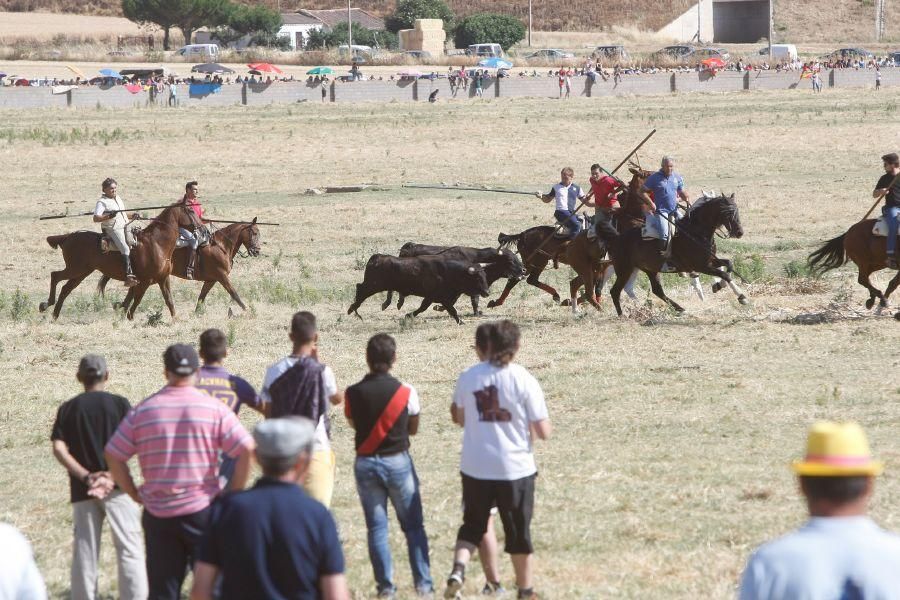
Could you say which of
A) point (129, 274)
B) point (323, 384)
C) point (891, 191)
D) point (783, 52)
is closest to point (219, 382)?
point (323, 384)

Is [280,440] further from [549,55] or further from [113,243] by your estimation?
[549,55]

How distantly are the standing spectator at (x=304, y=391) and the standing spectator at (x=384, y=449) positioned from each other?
0.23 meters

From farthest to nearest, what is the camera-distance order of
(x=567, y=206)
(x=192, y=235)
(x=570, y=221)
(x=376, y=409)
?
(x=192, y=235) < (x=567, y=206) < (x=570, y=221) < (x=376, y=409)

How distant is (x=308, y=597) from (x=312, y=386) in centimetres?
279

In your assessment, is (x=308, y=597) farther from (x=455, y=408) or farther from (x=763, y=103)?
(x=763, y=103)

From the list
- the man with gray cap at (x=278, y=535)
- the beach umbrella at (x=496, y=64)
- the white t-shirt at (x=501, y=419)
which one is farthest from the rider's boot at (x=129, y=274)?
the beach umbrella at (x=496, y=64)

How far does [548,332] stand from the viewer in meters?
18.4

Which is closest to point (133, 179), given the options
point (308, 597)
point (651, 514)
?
point (651, 514)

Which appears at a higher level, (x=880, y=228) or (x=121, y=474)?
(x=880, y=228)

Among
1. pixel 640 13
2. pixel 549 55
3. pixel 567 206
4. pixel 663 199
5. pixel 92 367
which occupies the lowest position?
pixel 92 367

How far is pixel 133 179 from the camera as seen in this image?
38.0m

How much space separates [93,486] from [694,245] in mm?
13034

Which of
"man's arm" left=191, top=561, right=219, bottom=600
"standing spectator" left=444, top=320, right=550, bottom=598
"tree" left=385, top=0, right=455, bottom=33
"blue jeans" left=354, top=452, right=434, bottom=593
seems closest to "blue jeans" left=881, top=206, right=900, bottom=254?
"standing spectator" left=444, top=320, right=550, bottom=598

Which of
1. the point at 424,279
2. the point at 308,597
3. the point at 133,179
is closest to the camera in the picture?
the point at 308,597
